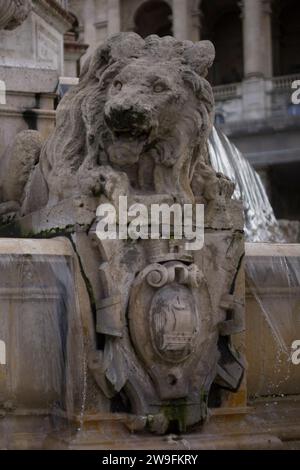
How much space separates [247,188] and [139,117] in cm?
792

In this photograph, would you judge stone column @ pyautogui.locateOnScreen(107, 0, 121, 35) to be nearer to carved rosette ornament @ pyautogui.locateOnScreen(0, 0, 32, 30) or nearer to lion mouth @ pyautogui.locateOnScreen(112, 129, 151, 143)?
carved rosette ornament @ pyautogui.locateOnScreen(0, 0, 32, 30)

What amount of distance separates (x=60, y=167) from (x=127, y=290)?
2.47ft

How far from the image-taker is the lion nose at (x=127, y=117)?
4156mm

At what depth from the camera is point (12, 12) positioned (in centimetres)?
686

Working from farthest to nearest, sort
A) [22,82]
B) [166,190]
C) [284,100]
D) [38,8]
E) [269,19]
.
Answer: [269,19]
[284,100]
[38,8]
[22,82]
[166,190]

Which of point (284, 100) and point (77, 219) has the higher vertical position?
point (284, 100)

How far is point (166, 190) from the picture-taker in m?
4.29

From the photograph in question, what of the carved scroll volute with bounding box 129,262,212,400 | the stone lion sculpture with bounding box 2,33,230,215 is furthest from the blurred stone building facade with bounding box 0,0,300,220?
the carved scroll volute with bounding box 129,262,212,400

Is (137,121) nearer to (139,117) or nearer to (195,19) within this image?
(139,117)

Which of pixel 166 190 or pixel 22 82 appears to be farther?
pixel 22 82

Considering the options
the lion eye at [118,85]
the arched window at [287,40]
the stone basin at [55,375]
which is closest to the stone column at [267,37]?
the arched window at [287,40]

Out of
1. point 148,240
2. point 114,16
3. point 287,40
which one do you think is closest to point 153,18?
point 114,16
